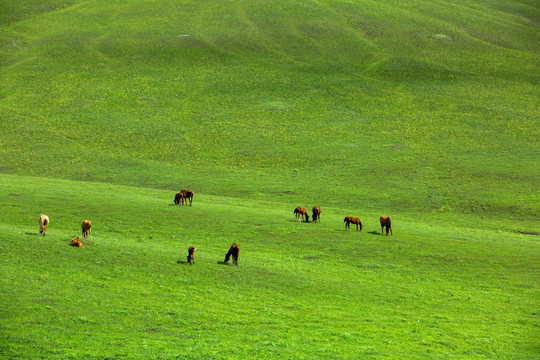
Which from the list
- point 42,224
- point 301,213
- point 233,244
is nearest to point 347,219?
point 301,213

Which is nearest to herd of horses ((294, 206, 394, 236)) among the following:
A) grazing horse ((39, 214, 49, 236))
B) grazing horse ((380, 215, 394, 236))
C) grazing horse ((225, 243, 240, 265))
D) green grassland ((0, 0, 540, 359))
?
grazing horse ((380, 215, 394, 236))

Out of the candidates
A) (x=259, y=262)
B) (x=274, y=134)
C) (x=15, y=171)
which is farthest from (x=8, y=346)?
(x=274, y=134)

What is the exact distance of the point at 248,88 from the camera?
379 feet

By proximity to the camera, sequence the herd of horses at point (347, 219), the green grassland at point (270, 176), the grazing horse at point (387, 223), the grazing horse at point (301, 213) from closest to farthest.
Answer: the green grassland at point (270, 176) → the grazing horse at point (387, 223) → the herd of horses at point (347, 219) → the grazing horse at point (301, 213)

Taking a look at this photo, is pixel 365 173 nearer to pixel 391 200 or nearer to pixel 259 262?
pixel 391 200

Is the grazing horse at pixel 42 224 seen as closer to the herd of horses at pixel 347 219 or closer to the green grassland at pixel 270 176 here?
the green grassland at pixel 270 176

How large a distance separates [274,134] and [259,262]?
6166 cm

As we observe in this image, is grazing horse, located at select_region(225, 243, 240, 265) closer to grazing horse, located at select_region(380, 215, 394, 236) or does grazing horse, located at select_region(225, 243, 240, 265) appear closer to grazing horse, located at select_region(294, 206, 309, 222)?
grazing horse, located at select_region(294, 206, 309, 222)

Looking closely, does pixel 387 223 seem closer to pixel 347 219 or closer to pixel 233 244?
pixel 347 219

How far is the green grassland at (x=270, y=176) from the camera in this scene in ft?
83.4

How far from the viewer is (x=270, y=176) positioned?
76.2 meters

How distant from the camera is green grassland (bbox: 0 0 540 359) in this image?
25406mm

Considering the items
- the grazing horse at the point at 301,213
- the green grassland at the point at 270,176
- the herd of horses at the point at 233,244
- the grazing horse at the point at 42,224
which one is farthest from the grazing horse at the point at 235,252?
the grazing horse at the point at 301,213

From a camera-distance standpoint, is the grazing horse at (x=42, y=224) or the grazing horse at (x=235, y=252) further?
the grazing horse at (x=42, y=224)
